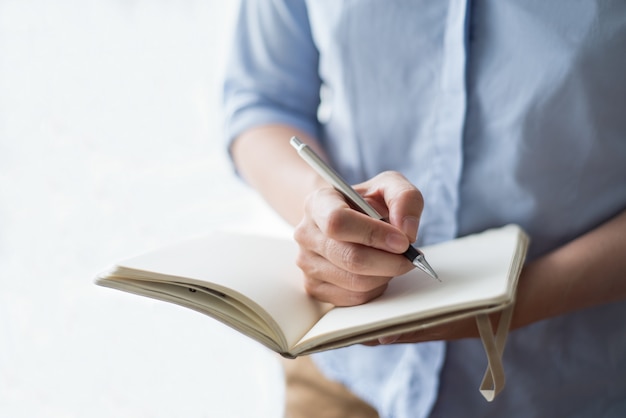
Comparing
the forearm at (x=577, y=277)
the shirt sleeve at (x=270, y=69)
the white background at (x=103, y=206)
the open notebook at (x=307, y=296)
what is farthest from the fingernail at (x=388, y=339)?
the white background at (x=103, y=206)

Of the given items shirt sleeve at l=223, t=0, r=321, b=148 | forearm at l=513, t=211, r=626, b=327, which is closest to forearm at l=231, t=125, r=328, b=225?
shirt sleeve at l=223, t=0, r=321, b=148

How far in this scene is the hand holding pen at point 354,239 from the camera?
511mm

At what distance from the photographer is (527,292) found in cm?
61

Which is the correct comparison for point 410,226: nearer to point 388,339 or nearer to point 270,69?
point 388,339

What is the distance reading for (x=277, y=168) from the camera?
0.76 meters

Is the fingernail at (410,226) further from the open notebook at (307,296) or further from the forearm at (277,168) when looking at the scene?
the forearm at (277,168)

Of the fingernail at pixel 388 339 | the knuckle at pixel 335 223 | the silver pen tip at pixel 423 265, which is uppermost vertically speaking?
the knuckle at pixel 335 223

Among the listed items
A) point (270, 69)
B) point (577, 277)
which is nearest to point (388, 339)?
point (577, 277)

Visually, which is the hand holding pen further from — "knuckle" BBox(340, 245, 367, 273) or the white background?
the white background

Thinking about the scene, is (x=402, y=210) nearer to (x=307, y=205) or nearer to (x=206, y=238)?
(x=307, y=205)

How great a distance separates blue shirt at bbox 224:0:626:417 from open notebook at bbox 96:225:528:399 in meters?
0.07

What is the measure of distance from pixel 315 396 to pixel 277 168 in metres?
0.29

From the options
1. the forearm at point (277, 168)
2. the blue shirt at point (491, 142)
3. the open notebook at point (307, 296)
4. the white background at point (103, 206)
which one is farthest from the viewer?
the white background at point (103, 206)

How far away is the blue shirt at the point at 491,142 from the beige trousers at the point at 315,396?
19 mm
